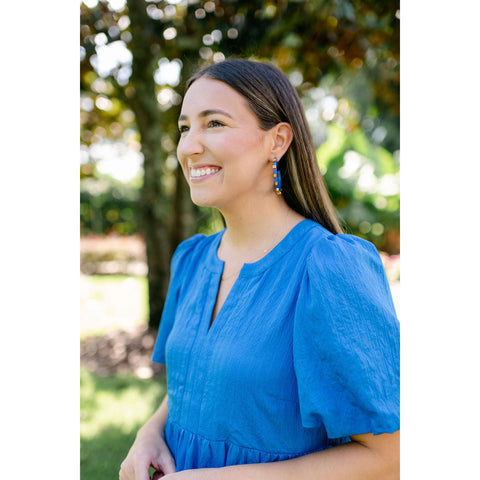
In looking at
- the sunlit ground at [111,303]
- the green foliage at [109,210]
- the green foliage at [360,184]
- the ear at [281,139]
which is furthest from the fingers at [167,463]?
the green foliage at [109,210]

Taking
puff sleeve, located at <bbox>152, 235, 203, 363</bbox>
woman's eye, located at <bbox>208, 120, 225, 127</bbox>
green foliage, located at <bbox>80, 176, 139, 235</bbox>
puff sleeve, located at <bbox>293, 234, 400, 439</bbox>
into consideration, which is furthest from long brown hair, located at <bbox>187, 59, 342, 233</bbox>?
green foliage, located at <bbox>80, 176, 139, 235</bbox>

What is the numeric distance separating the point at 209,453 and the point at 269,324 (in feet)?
1.44

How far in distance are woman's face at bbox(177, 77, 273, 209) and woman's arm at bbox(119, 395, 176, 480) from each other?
32.4 inches

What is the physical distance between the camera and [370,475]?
1191 mm

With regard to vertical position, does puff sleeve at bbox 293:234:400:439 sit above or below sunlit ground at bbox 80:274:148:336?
above

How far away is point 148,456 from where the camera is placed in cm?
152

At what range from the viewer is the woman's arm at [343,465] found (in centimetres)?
118

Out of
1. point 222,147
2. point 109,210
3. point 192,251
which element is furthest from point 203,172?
point 109,210

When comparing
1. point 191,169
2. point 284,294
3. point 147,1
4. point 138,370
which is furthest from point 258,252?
point 138,370

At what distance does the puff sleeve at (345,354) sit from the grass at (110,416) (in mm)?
2745

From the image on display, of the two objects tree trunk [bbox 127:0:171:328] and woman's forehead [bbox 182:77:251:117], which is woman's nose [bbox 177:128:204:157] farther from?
tree trunk [bbox 127:0:171:328]

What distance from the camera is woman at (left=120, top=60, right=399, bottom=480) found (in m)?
1.16
